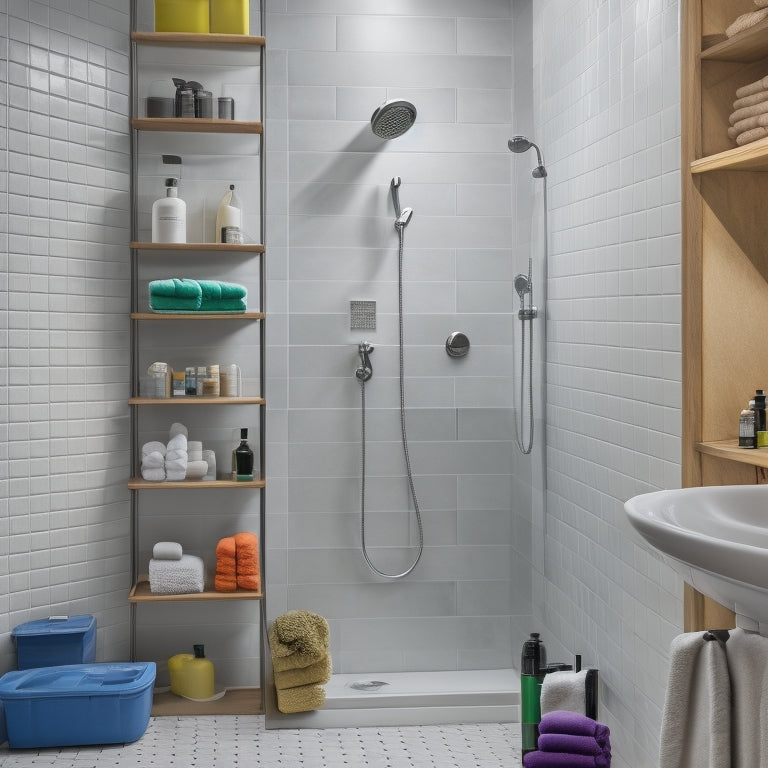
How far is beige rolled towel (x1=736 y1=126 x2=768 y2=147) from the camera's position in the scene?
1807mm

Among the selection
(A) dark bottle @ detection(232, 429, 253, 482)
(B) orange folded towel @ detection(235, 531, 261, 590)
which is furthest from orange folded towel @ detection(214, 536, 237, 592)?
(A) dark bottle @ detection(232, 429, 253, 482)

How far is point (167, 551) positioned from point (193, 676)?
472mm

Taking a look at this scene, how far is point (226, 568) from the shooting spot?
3227 millimetres

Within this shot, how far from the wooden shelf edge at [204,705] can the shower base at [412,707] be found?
7.6 inches

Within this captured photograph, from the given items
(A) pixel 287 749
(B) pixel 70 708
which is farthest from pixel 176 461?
(A) pixel 287 749

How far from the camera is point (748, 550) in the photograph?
117cm

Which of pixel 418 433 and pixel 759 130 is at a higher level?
pixel 759 130

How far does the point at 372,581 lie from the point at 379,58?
1.94 metres

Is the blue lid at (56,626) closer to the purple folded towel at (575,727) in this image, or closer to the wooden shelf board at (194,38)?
the purple folded towel at (575,727)

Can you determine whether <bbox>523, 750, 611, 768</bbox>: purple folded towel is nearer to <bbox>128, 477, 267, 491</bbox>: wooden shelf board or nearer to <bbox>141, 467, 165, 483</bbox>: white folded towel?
<bbox>128, 477, 267, 491</bbox>: wooden shelf board

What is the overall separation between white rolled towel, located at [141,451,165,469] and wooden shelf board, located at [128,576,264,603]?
0.45 m

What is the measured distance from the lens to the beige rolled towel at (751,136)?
71.1 inches

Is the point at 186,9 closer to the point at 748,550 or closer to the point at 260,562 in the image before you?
the point at 260,562

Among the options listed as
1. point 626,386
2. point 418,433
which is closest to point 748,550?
point 626,386
